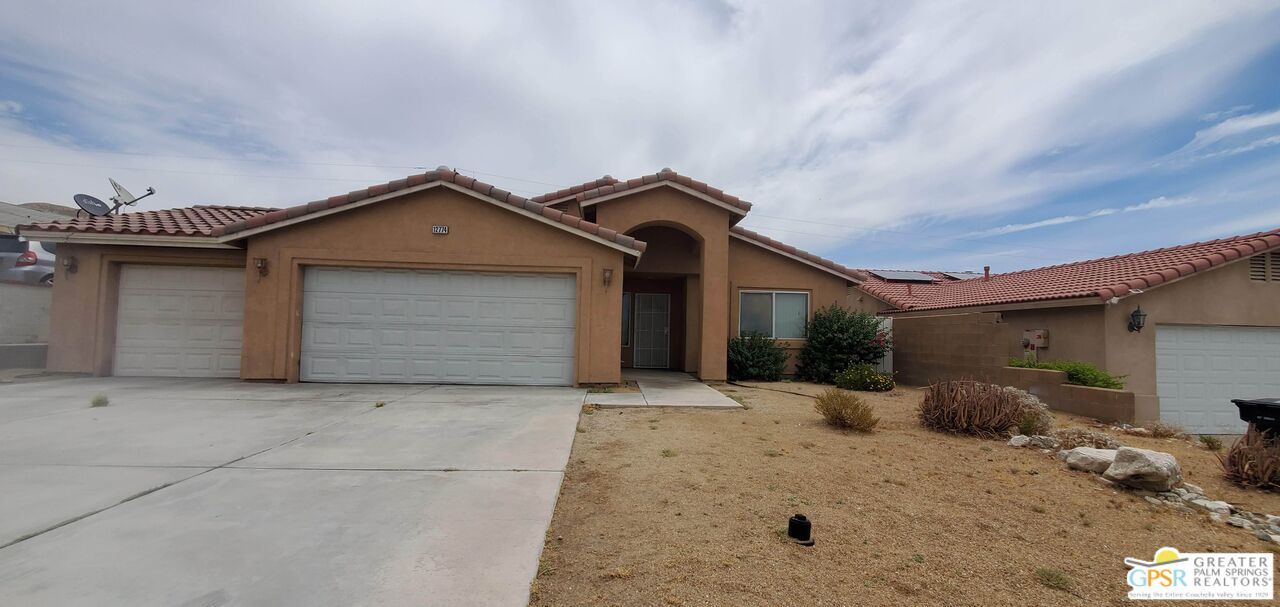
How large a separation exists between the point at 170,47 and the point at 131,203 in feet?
17.2

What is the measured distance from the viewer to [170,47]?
11750mm

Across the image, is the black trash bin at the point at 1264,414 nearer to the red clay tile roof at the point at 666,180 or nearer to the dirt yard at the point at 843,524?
the dirt yard at the point at 843,524

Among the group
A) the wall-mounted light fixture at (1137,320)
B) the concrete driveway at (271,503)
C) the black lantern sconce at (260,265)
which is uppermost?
the black lantern sconce at (260,265)

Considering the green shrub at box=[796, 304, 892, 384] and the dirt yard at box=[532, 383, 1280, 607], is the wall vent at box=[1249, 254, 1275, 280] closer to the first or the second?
the green shrub at box=[796, 304, 892, 384]

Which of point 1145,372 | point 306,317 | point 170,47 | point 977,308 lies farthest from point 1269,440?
point 170,47

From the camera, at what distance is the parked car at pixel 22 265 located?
14.3 m

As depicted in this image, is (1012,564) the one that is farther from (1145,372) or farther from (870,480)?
(1145,372)

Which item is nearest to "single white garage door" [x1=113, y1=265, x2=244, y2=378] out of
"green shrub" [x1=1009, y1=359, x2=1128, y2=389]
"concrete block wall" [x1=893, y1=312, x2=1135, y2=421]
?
"concrete block wall" [x1=893, y1=312, x2=1135, y2=421]

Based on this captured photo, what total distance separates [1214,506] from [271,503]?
767 cm

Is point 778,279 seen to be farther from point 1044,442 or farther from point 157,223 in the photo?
Answer: point 157,223

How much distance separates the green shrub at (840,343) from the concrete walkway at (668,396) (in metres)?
3.22

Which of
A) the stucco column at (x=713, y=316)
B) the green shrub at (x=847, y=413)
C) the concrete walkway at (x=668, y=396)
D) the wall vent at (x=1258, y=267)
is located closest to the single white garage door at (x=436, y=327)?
the concrete walkway at (x=668, y=396)

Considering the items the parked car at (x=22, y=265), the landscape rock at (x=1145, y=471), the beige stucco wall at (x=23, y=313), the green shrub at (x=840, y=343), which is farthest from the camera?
the parked car at (x=22, y=265)

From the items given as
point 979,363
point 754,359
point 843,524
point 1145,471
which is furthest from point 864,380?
point 843,524
